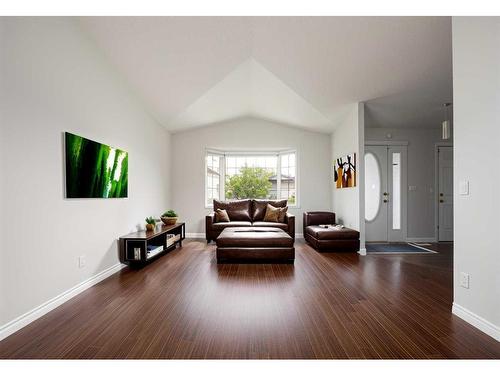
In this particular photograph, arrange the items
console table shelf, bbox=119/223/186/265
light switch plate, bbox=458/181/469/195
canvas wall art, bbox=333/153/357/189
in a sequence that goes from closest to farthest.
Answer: light switch plate, bbox=458/181/469/195
console table shelf, bbox=119/223/186/265
canvas wall art, bbox=333/153/357/189

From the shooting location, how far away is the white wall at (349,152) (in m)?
4.76

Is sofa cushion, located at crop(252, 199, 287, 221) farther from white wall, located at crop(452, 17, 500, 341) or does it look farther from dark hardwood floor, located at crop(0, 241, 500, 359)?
white wall, located at crop(452, 17, 500, 341)

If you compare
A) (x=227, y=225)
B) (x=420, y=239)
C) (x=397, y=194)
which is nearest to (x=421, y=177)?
(x=397, y=194)

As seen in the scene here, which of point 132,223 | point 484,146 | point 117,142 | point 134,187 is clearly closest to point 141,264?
point 132,223

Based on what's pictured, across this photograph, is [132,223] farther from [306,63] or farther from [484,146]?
[484,146]

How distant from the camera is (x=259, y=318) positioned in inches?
87.8

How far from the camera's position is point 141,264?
3.95 metres

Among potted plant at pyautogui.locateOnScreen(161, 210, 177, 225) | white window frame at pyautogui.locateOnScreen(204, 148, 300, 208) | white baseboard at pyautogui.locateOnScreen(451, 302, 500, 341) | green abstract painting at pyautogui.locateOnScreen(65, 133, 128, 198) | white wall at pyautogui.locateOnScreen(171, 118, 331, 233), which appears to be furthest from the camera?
white window frame at pyautogui.locateOnScreen(204, 148, 300, 208)

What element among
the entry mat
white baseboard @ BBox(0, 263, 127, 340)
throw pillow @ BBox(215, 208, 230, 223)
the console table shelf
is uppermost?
throw pillow @ BBox(215, 208, 230, 223)

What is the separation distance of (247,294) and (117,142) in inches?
108

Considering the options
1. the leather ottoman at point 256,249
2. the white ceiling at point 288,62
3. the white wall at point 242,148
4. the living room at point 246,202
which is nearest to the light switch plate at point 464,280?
the living room at point 246,202

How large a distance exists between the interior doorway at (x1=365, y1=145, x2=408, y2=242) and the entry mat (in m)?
0.31

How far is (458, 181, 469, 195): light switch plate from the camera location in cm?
218

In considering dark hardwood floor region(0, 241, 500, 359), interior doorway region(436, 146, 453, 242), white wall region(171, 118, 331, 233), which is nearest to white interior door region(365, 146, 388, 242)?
white wall region(171, 118, 331, 233)
